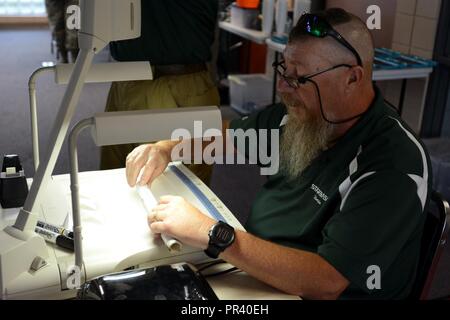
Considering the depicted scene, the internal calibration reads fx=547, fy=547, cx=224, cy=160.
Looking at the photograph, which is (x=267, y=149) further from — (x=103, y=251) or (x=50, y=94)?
(x=50, y=94)

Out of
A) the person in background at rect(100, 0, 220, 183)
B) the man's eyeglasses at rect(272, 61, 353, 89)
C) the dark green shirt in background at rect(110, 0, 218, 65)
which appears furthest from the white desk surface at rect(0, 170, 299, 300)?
the dark green shirt in background at rect(110, 0, 218, 65)

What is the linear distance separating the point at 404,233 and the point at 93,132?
0.64 m

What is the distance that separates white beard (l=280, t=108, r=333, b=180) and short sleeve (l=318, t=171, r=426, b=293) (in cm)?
22

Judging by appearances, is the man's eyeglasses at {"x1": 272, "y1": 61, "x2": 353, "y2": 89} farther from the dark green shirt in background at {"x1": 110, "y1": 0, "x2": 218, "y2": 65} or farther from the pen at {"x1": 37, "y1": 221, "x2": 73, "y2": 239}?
the dark green shirt in background at {"x1": 110, "y1": 0, "x2": 218, "y2": 65}

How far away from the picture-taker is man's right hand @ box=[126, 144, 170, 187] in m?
1.42

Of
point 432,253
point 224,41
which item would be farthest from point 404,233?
point 224,41

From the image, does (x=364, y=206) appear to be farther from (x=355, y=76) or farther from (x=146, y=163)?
(x=146, y=163)

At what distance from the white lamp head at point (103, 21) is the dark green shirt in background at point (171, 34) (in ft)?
3.58

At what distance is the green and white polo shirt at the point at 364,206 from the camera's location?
108cm

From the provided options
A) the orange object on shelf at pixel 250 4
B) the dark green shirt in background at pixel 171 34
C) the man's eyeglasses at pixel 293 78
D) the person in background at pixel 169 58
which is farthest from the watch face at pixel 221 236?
the orange object on shelf at pixel 250 4

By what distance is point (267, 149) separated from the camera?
1.62m

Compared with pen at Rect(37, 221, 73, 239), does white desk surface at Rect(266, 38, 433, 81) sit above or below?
above

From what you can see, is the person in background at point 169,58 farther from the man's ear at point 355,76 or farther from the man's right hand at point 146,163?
the man's ear at point 355,76

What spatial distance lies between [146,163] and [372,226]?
638mm
